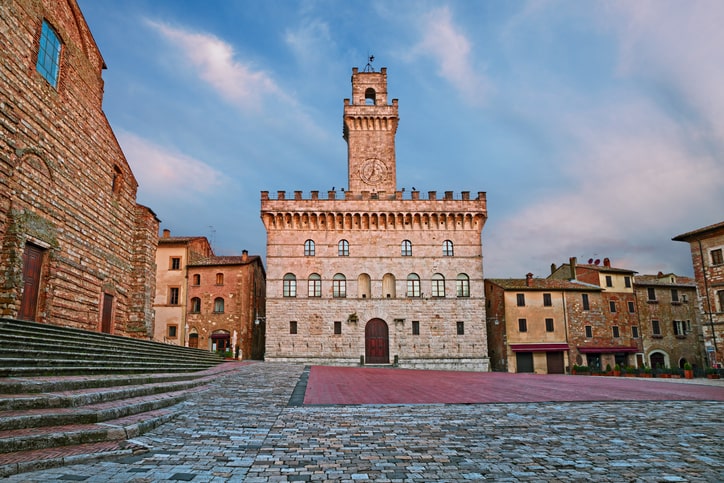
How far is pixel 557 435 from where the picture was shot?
6.55 meters

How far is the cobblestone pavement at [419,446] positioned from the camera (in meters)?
4.53

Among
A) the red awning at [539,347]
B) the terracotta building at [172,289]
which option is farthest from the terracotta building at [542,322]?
the terracotta building at [172,289]

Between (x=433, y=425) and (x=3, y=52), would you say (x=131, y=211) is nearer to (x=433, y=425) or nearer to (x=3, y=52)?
(x=3, y=52)

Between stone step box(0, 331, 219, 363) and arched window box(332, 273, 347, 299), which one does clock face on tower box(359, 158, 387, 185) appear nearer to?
arched window box(332, 273, 347, 299)

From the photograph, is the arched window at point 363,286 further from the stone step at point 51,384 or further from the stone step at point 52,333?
the stone step at point 51,384

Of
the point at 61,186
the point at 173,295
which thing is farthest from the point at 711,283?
the point at 173,295

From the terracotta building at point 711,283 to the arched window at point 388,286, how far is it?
19.5 metres

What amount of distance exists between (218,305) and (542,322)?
2486cm

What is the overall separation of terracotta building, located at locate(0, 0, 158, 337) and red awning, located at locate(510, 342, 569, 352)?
85.0 feet

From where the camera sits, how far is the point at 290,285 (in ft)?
121

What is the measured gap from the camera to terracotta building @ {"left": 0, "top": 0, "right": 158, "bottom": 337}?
14.2m

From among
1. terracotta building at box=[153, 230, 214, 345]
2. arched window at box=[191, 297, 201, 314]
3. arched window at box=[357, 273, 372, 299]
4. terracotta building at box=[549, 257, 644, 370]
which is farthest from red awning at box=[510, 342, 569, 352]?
terracotta building at box=[153, 230, 214, 345]

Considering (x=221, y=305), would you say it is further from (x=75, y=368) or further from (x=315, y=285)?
(x=75, y=368)

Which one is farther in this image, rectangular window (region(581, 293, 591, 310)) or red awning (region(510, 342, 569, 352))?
rectangular window (region(581, 293, 591, 310))
